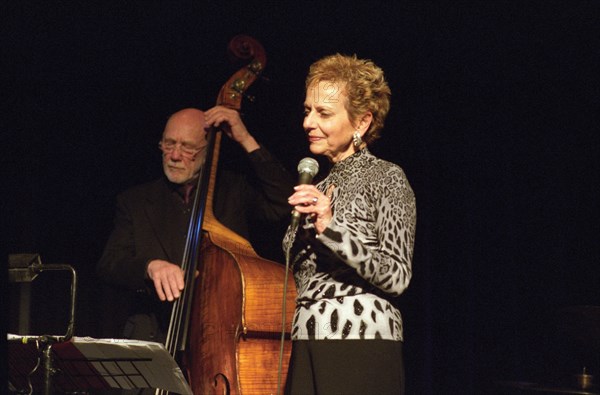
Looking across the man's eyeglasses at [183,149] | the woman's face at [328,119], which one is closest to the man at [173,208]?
the man's eyeglasses at [183,149]

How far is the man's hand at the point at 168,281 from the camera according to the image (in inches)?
109

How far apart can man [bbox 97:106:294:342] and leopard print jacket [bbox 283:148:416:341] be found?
0.94 meters

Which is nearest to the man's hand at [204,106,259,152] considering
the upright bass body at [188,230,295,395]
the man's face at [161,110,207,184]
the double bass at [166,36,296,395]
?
the double bass at [166,36,296,395]

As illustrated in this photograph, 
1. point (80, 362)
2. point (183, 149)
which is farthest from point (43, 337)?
point (183, 149)

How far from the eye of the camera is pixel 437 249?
3.94m

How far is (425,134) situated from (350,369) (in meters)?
2.17

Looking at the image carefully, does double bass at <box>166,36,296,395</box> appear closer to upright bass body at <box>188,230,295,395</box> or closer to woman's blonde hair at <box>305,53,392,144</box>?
upright bass body at <box>188,230,295,395</box>

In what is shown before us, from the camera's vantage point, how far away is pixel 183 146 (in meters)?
3.37

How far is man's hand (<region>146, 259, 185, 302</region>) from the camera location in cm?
276

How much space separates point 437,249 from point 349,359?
2.11 m

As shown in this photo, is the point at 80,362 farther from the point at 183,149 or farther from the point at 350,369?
the point at 183,149

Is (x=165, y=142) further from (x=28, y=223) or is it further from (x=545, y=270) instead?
(x=545, y=270)

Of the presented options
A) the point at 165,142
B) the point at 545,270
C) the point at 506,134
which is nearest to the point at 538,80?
the point at 506,134

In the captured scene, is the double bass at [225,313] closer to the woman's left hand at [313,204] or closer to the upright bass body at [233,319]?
the upright bass body at [233,319]
